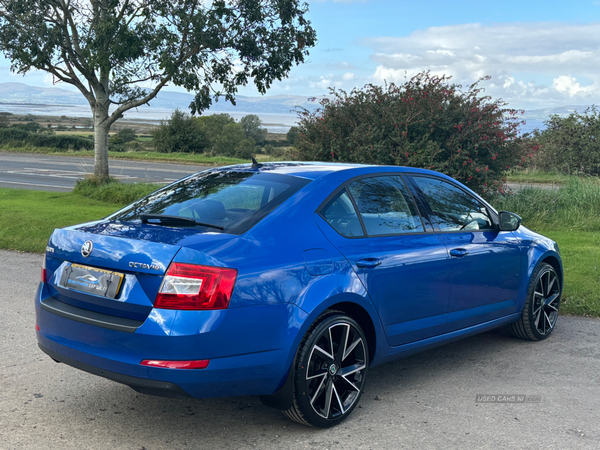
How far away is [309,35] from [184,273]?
1333cm

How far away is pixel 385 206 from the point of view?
4.62m

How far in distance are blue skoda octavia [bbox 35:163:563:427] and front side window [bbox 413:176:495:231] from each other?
2cm

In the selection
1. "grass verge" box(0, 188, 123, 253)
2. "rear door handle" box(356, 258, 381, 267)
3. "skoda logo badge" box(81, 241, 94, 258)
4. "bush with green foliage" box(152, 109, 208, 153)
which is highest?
"bush with green foliage" box(152, 109, 208, 153)

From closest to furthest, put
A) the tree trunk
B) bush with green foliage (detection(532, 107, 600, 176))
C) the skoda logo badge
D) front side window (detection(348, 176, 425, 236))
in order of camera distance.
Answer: the skoda logo badge → front side window (detection(348, 176, 425, 236)) → the tree trunk → bush with green foliage (detection(532, 107, 600, 176))

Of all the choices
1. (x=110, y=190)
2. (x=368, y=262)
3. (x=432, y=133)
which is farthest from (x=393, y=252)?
(x=110, y=190)

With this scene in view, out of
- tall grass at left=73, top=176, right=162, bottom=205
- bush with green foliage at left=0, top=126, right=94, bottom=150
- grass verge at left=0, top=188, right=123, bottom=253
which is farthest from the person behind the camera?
bush with green foliage at left=0, top=126, right=94, bottom=150

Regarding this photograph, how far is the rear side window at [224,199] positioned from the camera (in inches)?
155

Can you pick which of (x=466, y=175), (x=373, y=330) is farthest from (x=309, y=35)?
(x=373, y=330)

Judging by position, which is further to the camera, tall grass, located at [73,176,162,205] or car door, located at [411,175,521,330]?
tall grass, located at [73,176,162,205]

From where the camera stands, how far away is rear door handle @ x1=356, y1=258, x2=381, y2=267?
409 centimetres

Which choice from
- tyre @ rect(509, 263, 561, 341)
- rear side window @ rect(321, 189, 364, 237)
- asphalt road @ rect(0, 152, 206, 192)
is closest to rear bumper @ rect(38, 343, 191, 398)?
rear side window @ rect(321, 189, 364, 237)

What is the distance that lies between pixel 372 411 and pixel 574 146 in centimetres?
2302

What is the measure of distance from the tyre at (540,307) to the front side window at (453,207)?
0.85m

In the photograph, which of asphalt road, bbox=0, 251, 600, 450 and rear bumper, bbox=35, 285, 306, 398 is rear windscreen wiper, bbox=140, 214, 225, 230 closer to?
rear bumper, bbox=35, 285, 306, 398
